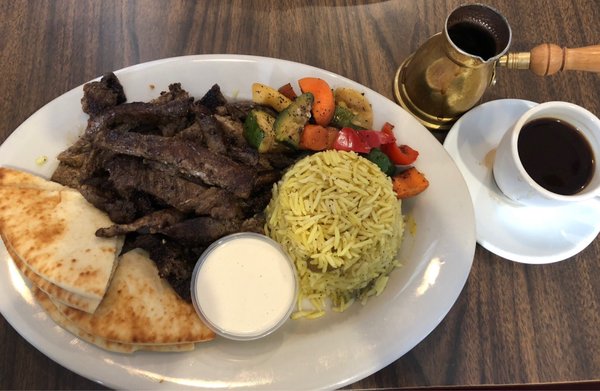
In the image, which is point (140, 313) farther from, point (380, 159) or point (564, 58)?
point (564, 58)

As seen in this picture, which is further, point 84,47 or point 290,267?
point 84,47

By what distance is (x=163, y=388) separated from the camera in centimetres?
170

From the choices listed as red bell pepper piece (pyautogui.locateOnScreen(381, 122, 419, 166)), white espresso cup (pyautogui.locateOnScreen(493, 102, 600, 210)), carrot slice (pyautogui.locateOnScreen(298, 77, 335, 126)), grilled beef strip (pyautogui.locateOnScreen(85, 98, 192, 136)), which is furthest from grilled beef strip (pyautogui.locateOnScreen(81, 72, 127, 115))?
white espresso cup (pyautogui.locateOnScreen(493, 102, 600, 210))

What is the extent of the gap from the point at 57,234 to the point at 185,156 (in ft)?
1.89

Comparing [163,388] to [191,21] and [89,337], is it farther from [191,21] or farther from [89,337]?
[191,21]

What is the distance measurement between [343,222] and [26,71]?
1.86m

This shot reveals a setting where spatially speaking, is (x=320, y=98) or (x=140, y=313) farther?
(x=320, y=98)

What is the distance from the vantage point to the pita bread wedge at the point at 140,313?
1.68 m

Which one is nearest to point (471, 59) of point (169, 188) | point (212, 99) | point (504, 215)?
point (504, 215)

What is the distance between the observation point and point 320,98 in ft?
6.79

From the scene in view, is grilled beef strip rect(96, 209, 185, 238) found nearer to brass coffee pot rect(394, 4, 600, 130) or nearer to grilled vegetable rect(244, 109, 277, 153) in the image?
grilled vegetable rect(244, 109, 277, 153)

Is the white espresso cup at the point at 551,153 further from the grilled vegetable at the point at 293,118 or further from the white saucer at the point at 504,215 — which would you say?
the grilled vegetable at the point at 293,118

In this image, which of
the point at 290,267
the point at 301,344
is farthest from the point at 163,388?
the point at 290,267

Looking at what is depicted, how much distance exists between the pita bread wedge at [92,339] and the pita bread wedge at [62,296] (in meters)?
0.06
